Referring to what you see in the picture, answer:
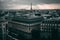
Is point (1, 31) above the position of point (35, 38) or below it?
above

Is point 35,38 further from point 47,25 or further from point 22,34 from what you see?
point 47,25

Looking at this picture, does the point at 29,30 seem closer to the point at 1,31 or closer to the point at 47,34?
the point at 47,34

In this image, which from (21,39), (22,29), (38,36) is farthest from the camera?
(22,29)

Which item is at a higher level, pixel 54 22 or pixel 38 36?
pixel 54 22

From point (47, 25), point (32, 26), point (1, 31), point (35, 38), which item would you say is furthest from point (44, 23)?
point (1, 31)

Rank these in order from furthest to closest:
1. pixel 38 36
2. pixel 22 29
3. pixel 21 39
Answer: pixel 22 29 → pixel 38 36 → pixel 21 39

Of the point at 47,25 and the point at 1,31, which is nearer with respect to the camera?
the point at 1,31

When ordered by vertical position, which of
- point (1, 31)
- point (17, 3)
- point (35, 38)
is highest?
point (17, 3)

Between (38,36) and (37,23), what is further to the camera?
(37,23)

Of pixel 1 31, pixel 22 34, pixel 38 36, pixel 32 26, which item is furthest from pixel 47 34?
pixel 1 31
